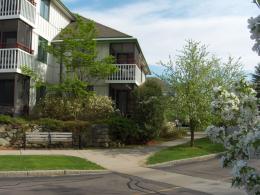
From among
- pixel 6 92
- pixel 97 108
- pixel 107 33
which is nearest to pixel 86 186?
pixel 97 108

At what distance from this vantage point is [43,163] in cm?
1705

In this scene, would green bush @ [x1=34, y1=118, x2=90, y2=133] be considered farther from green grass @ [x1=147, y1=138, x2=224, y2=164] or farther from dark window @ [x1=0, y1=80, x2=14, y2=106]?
dark window @ [x1=0, y1=80, x2=14, y2=106]

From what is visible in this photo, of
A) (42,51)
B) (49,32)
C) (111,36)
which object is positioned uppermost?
(49,32)

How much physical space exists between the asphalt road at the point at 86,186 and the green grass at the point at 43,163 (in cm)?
129

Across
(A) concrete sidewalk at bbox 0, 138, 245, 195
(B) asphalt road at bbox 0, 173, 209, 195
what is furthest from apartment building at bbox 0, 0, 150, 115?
(B) asphalt road at bbox 0, 173, 209, 195

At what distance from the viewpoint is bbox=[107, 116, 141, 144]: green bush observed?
79.9 ft

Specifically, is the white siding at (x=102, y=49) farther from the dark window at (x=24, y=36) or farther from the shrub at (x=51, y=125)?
the shrub at (x=51, y=125)

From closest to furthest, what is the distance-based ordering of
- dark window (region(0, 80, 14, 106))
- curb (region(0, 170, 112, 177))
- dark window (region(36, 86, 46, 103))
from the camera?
curb (region(0, 170, 112, 177)) < dark window (region(0, 80, 14, 106)) < dark window (region(36, 86, 46, 103))

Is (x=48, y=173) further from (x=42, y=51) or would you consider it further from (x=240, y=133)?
(x=42, y=51)

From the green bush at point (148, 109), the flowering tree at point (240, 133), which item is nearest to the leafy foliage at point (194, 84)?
the green bush at point (148, 109)

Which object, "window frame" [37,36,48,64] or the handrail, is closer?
the handrail

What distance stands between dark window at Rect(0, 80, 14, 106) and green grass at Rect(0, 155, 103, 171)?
970cm

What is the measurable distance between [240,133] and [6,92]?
24251 mm

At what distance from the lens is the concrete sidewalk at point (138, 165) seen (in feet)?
45.4
